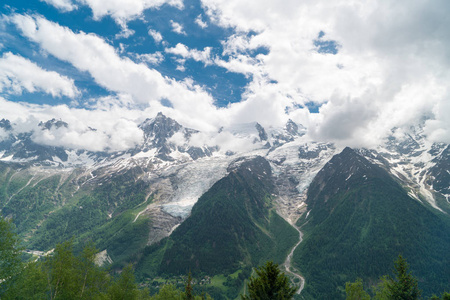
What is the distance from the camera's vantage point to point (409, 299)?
47.1 metres

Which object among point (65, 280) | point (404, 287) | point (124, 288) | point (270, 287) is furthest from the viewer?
point (404, 287)

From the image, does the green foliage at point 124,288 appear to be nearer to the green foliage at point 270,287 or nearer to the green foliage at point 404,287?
the green foliage at point 270,287

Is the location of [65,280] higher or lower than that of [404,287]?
lower

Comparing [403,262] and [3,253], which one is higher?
[403,262]

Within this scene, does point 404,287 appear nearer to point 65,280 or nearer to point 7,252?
point 65,280

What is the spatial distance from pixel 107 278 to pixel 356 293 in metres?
51.2

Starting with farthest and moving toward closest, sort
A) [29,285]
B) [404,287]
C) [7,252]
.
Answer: [404,287] → [29,285] → [7,252]

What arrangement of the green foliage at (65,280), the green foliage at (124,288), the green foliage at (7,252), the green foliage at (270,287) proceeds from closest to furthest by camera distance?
1. the green foliage at (270,287)
2. the green foliage at (7,252)
3. the green foliage at (65,280)
4. the green foliage at (124,288)

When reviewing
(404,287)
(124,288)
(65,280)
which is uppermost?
(404,287)

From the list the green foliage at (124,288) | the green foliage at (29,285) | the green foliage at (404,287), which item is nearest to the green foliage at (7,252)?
the green foliage at (29,285)

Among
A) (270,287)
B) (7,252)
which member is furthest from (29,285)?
(270,287)

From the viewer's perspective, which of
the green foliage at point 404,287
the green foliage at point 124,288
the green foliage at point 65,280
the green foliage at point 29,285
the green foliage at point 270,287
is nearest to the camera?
the green foliage at point 270,287

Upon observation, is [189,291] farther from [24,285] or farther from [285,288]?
[24,285]

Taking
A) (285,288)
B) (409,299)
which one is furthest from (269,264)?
(409,299)
